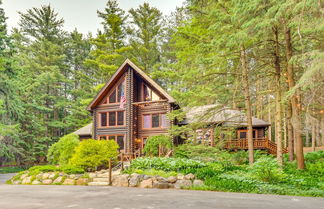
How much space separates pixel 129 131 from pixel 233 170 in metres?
11.6

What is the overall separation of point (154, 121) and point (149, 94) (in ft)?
8.21

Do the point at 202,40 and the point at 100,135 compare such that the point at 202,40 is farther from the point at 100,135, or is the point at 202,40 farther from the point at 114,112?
the point at 100,135

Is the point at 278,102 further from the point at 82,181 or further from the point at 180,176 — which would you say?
the point at 82,181

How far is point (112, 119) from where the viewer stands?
73.7 feet

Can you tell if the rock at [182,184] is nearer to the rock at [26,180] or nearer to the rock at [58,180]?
the rock at [58,180]

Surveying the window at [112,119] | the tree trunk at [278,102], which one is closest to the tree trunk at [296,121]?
the tree trunk at [278,102]

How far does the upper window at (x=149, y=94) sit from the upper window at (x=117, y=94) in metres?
2.03

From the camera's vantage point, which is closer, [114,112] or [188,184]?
[188,184]

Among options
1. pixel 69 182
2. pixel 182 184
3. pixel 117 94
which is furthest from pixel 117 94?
pixel 182 184

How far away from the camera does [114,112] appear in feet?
73.8

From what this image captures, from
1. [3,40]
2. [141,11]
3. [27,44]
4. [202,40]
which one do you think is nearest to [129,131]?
[202,40]

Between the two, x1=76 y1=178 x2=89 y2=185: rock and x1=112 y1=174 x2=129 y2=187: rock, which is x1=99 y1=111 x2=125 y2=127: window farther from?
x1=112 y1=174 x2=129 y2=187: rock

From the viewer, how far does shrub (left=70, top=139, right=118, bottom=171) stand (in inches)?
557

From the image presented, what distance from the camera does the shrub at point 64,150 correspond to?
18422mm
